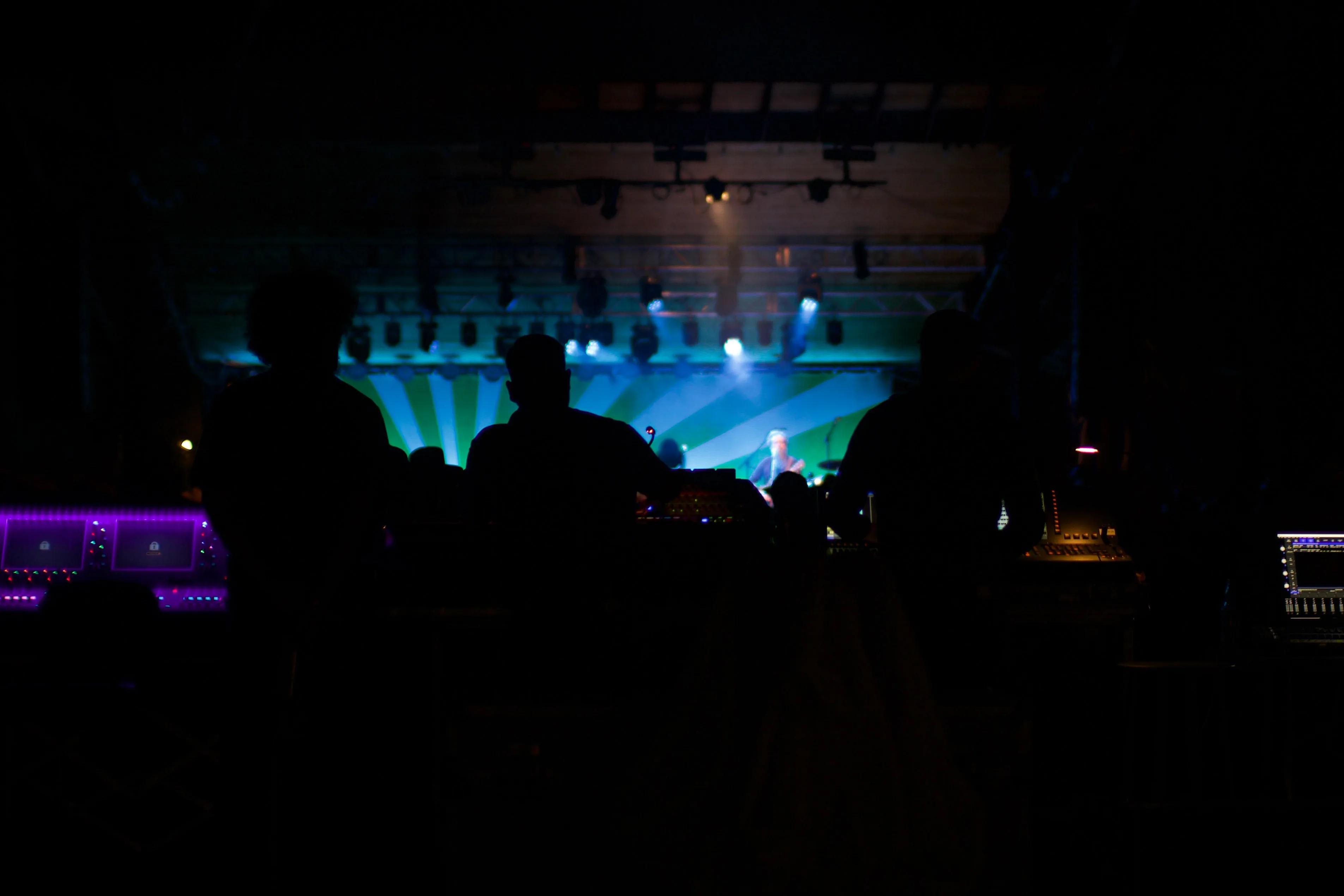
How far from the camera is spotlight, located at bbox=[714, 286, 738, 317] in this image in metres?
11.1

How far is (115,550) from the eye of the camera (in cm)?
386

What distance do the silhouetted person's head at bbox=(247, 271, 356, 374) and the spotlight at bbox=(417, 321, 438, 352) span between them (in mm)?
9309

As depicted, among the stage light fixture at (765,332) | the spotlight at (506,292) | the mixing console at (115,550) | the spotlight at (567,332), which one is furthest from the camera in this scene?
→ the stage light fixture at (765,332)

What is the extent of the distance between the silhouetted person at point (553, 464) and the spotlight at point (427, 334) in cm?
914

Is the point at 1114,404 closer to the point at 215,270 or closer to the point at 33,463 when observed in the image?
the point at 33,463

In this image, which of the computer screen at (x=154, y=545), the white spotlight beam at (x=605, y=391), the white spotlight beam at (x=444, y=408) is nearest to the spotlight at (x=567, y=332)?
the white spotlight beam at (x=605, y=391)

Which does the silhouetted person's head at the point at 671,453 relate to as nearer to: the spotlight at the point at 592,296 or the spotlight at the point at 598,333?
the spotlight at the point at 598,333

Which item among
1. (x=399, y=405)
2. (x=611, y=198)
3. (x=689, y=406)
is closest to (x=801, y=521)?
(x=611, y=198)

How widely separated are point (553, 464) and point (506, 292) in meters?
8.45

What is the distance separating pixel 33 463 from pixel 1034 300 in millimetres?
8453

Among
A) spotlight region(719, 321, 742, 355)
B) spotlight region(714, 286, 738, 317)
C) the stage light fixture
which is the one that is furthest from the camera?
spotlight region(719, 321, 742, 355)

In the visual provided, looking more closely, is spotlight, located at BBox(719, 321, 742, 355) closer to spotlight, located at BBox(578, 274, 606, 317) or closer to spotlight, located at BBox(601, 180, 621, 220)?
spotlight, located at BBox(578, 274, 606, 317)

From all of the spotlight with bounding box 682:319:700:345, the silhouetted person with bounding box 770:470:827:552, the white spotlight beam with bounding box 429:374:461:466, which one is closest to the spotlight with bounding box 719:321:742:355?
the spotlight with bounding box 682:319:700:345

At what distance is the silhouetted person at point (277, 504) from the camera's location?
6.84 feet
